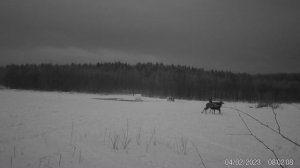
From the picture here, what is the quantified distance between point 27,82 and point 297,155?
115 metres

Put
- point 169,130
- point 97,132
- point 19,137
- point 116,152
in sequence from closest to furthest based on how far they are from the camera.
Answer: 1. point 116,152
2. point 19,137
3. point 97,132
4. point 169,130

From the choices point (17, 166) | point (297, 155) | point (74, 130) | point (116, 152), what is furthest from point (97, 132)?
point (297, 155)

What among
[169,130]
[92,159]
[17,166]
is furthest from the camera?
[169,130]

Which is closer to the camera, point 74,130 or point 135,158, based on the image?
point 135,158

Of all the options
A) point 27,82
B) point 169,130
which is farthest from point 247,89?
point 27,82

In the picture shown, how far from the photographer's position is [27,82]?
10050 centimetres

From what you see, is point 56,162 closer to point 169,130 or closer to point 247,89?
point 169,130

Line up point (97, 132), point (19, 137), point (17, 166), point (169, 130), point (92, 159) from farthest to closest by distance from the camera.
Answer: point (169, 130) → point (97, 132) → point (19, 137) → point (92, 159) → point (17, 166)

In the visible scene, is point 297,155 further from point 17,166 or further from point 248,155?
point 17,166

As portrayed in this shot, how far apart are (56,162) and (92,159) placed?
3.79 feet

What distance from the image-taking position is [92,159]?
22.8ft

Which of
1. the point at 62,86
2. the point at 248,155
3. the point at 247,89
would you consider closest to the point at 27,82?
the point at 62,86

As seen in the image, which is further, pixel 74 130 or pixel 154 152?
pixel 74 130

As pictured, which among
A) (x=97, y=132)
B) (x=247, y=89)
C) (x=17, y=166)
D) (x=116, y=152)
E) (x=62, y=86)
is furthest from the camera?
(x=62, y=86)
